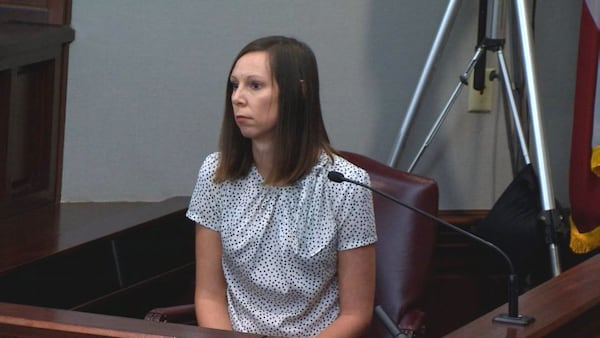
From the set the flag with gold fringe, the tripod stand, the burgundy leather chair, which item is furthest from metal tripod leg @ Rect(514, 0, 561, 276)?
the burgundy leather chair

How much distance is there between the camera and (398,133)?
3283 mm

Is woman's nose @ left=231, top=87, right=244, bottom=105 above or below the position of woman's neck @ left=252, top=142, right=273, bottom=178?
above

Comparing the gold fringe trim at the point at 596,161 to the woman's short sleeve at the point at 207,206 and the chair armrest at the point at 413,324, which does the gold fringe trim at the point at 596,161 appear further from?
the woman's short sleeve at the point at 207,206

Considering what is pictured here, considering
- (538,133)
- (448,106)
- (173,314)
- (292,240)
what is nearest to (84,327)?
(292,240)

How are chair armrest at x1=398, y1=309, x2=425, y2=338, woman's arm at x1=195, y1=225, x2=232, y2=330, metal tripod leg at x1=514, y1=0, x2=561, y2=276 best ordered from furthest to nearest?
metal tripod leg at x1=514, y1=0, x2=561, y2=276 → chair armrest at x1=398, y1=309, x2=425, y2=338 → woman's arm at x1=195, y1=225, x2=232, y2=330

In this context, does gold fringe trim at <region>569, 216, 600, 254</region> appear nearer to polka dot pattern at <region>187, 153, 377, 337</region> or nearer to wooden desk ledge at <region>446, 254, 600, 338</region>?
polka dot pattern at <region>187, 153, 377, 337</region>

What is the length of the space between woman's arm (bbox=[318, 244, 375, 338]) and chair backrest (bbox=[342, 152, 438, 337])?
0.30 m

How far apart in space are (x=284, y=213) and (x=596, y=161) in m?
1.09

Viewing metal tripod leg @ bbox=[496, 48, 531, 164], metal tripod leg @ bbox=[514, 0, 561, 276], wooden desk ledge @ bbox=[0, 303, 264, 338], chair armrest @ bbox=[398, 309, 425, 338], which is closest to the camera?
wooden desk ledge @ bbox=[0, 303, 264, 338]

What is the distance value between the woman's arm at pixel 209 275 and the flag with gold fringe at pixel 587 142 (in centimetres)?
113

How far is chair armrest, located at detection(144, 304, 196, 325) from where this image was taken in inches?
97.6

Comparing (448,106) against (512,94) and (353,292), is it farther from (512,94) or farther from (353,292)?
(353,292)

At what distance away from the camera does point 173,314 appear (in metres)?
2.52

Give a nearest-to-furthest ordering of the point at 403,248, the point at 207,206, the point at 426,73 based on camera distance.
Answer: the point at 207,206 → the point at 403,248 → the point at 426,73
